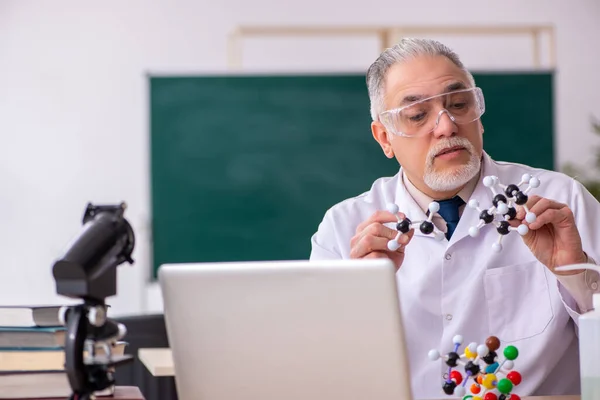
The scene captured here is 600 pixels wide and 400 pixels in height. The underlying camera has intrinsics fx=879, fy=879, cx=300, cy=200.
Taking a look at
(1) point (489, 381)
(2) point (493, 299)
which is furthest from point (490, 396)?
(2) point (493, 299)

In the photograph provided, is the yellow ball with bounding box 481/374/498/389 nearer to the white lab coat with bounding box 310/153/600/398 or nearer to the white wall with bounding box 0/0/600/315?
the white lab coat with bounding box 310/153/600/398

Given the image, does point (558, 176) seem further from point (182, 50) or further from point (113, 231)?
point (182, 50)

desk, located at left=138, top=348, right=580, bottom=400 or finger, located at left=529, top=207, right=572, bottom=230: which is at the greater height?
finger, located at left=529, top=207, right=572, bottom=230

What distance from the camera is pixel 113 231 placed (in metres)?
1.16

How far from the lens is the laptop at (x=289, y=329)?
1.15 meters

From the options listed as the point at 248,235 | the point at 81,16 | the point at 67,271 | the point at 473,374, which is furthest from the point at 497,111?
the point at 67,271

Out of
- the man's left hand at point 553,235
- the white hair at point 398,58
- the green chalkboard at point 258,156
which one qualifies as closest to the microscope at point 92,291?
the man's left hand at point 553,235

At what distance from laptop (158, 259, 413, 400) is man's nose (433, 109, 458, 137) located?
36.1 inches

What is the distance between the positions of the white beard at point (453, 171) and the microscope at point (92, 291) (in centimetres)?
101

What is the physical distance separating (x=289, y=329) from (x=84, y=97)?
4779 mm

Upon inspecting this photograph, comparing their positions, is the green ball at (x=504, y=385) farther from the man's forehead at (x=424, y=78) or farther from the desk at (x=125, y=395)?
the man's forehead at (x=424, y=78)

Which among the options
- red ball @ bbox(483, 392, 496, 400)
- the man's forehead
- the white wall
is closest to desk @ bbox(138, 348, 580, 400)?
the man's forehead

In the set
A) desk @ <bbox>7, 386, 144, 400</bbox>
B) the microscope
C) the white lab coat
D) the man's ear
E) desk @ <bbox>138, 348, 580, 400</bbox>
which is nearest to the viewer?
the microscope

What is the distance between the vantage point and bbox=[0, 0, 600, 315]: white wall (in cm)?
562
